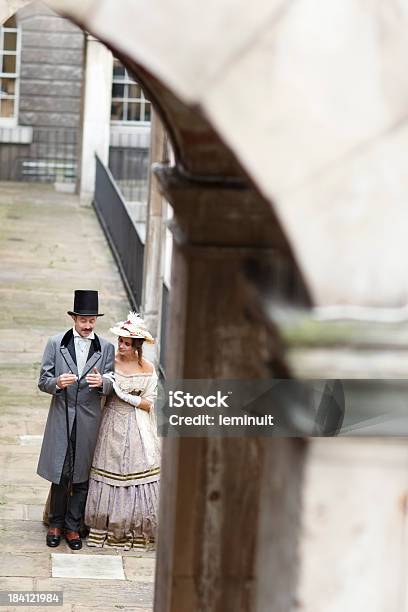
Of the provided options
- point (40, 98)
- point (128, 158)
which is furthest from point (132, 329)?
point (40, 98)

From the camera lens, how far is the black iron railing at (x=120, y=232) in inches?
710

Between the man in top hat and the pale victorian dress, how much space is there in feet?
0.27

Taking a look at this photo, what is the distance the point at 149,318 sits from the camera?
16422mm

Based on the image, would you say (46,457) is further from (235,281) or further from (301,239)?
(301,239)

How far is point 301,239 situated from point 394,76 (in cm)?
46

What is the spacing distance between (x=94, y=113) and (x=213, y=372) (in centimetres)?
2054

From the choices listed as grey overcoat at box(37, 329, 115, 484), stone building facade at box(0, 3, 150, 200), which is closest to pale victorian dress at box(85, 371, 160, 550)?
grey overcoat at box(37, 329, 115, 484)

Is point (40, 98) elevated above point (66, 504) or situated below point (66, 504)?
above

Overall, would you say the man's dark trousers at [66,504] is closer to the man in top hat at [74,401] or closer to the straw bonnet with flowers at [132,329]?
the man in top hat at [74,401]

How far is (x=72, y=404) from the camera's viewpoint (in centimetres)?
965

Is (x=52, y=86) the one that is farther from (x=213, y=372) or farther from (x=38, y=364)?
(x=213, y=372)

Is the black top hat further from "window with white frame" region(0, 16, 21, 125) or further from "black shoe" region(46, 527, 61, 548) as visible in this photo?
"window with white frame" region(0, 16, 21, 125)

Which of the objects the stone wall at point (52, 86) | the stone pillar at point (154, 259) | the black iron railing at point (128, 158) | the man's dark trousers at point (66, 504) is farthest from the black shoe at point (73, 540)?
the stone wall at point (52, 86)

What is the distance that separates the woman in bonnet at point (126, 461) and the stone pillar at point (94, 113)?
15824mm
